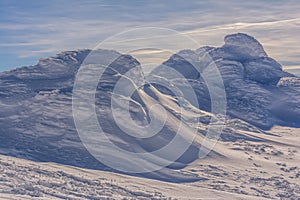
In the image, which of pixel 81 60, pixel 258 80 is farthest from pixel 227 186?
pixel 258 80

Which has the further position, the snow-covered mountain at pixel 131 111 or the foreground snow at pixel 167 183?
the snow-covered mountain at pixel 131 111

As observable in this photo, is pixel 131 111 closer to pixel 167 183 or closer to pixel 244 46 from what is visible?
pixel 167 183

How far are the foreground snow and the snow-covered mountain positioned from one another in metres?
1.95

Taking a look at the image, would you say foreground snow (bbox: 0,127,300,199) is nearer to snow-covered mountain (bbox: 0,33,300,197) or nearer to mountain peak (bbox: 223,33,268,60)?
snow-covered mountain (bbox: 0,33,300,197)

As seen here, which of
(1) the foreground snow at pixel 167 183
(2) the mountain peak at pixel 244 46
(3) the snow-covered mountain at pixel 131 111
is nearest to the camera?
(1) the foreground snow at pixel 167 183

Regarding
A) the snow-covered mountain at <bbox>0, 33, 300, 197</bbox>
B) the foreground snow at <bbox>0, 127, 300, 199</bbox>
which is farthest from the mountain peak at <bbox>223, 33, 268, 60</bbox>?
the foreground snow at <bbox>0, 127, 300, 199</bbox>

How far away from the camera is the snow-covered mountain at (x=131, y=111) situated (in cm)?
8431

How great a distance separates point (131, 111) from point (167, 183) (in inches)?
902

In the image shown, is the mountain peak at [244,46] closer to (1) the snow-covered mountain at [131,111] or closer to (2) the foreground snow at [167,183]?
Result: (1) the snow-covered mountain at [131,111]

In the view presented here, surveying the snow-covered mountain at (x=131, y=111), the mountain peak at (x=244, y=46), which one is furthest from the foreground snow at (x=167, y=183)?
the mountain peak at (x=244, y=46)

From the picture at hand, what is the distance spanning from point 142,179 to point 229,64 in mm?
103478

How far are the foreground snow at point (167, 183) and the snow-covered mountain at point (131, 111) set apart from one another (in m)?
1.95

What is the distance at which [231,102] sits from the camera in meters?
154

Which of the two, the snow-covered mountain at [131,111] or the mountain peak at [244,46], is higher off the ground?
the mountain peak at [244,46]
